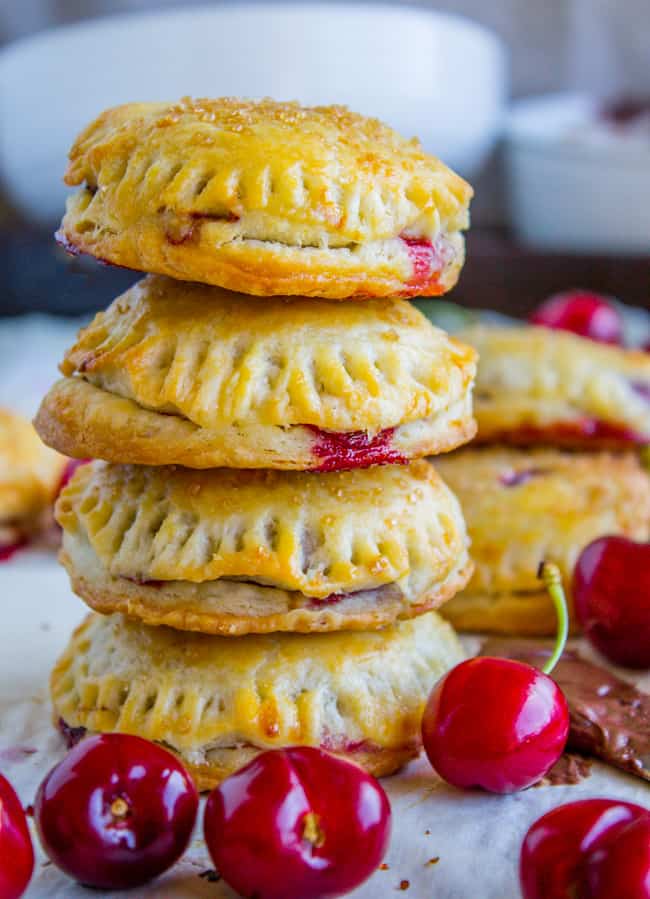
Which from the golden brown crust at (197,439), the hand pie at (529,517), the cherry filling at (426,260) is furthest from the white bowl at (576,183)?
the golden brown crust at (197,439)

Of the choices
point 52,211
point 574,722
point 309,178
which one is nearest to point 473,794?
point 574,722

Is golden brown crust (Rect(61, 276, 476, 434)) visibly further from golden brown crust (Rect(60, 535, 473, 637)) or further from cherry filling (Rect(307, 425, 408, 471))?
golden brown crust (Rect(60, 535, 473, 637))

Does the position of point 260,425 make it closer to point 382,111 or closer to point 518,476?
point 518,476

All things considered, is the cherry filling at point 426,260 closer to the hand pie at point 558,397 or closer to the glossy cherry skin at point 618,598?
the glossy cherry skin at point 618,598

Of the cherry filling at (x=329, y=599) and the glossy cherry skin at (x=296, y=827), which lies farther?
the cherry filling at (x=329, y=599)

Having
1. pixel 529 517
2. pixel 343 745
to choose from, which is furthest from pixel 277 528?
pixel 529 517
